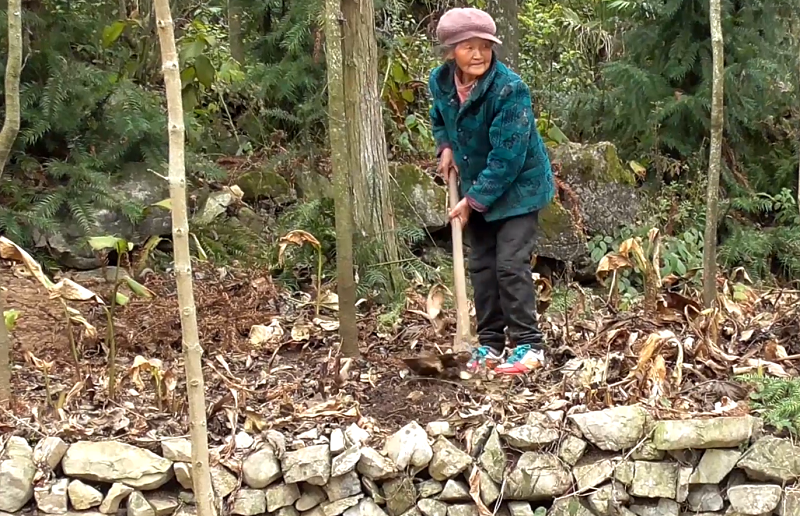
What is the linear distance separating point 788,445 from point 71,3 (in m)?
4.57

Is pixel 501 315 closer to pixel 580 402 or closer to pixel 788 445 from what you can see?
pixel 580 402

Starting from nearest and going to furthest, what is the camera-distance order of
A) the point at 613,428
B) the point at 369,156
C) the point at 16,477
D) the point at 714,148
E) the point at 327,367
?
the point at 16,477, the point at 613,428, the point at 327,367, the point at 714,148, the point at 369,156

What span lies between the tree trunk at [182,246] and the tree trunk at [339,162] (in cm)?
136

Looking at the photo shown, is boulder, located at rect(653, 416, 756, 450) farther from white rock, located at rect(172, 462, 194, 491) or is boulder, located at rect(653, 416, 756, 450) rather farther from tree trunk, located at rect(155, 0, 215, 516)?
tree trunk, located at rect(155, 0, 215, 516)

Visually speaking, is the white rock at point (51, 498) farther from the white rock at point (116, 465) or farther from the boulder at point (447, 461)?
the boulder at point (447, 461)

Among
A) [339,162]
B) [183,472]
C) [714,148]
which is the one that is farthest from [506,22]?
[183,472]

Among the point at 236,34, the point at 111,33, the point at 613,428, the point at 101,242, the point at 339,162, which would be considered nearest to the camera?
the point at 613,428

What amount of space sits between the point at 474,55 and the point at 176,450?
72.7 inches

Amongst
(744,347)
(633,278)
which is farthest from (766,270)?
(744,347)

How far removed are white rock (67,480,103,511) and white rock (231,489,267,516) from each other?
461mm

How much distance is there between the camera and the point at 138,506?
111 inches

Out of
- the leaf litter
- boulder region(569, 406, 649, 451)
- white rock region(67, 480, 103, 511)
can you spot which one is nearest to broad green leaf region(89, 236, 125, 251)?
the leaf litter

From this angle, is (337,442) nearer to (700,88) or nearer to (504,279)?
(504,279)

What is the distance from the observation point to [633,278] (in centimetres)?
577
